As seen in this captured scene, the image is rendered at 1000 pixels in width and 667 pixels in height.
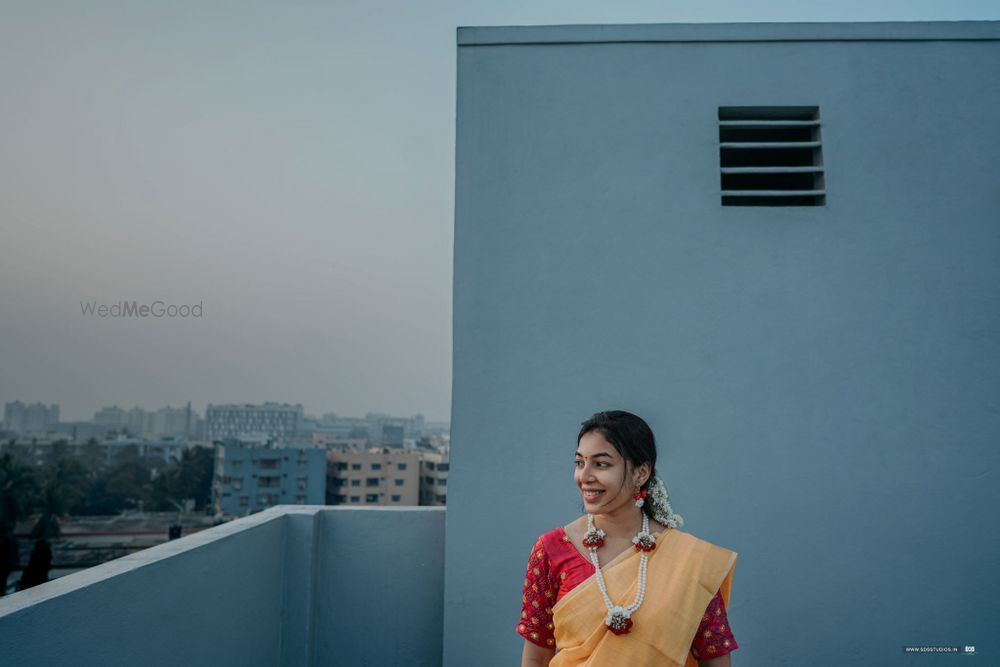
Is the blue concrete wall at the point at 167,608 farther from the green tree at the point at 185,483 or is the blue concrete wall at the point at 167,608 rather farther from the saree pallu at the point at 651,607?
the green tree at the point at 185,483

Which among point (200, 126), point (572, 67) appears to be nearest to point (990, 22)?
point (572, 67)

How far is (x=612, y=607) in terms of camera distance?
61.1 inches

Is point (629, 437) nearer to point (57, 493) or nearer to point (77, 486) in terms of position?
point (57, 493)

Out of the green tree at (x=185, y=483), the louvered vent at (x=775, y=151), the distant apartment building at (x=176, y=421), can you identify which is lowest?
the green tree at (x=185, y=483)

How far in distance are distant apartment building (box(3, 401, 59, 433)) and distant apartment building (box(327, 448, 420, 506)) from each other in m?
17.7

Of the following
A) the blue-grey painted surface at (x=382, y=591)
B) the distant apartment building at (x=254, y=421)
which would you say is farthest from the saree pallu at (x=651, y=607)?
the distant apartment building at (x=254, y=421)

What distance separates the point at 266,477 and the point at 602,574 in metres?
43.8

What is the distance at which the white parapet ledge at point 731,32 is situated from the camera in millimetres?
3260

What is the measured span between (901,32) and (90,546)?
47.2 m

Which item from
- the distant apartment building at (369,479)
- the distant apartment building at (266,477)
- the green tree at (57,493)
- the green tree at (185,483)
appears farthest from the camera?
the green tree at (185,483)

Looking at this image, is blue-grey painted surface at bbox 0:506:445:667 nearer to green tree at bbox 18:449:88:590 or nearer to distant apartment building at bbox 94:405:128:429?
green tree at bbox 18:449:88:590

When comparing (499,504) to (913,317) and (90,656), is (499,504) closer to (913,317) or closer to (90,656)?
(90,656)

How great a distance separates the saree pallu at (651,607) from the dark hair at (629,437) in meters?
0.15

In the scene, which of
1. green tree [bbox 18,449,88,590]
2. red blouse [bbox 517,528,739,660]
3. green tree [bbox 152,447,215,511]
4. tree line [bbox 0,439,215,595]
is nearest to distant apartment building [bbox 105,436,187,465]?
tree line [bbox 0,439,215,595]
